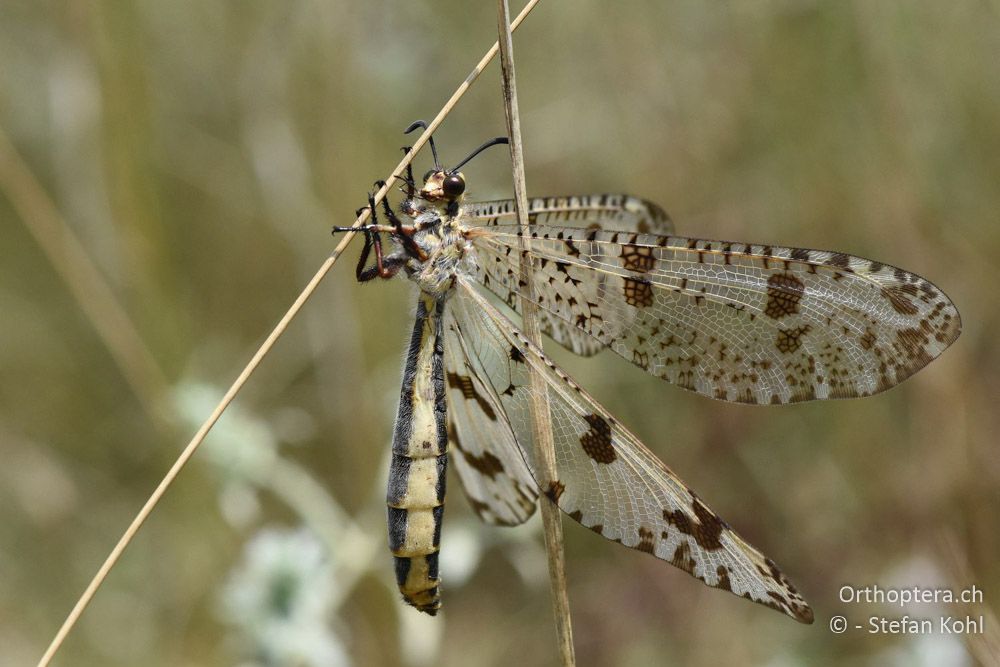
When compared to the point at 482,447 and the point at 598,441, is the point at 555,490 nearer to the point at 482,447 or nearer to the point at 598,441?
the point at 598,441

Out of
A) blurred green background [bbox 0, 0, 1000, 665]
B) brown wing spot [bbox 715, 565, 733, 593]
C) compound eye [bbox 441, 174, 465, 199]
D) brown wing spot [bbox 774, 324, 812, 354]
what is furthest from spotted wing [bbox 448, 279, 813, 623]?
blurred green background [bbox 0, 0, 1000, 665]

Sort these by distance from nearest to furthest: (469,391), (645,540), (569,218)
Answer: (645,540) → (469,391) → (569,218)

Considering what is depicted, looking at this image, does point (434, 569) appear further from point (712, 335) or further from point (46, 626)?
point (46, 626)

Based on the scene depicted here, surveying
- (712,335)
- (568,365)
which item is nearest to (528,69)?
(568,365)

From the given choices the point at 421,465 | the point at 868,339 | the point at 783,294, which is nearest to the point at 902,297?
the point at 868,339

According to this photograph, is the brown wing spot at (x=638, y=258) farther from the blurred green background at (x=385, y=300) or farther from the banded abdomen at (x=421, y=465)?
the blurred green background at (x=385, y=300)

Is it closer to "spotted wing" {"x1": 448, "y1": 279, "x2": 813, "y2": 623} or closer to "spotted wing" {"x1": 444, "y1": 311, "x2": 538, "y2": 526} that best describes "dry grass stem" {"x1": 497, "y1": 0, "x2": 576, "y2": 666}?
"spotted wing" {"x1": 448, "y1": 279, "x2": 813, "y2": 623}
